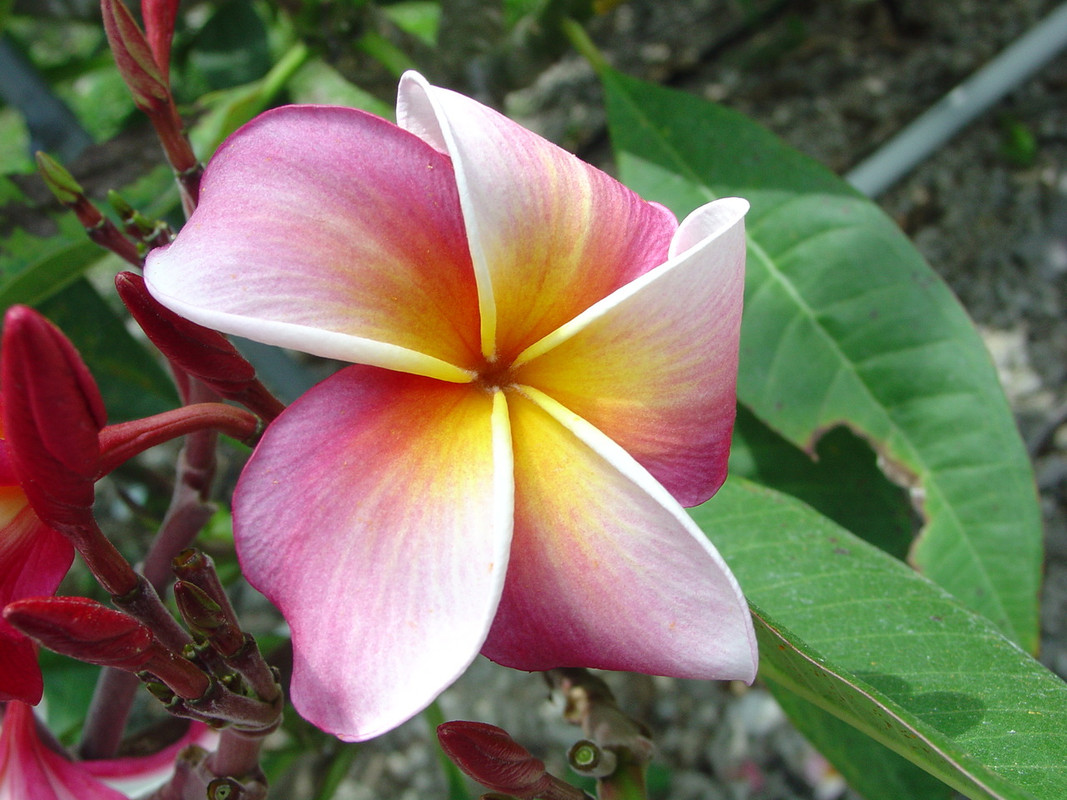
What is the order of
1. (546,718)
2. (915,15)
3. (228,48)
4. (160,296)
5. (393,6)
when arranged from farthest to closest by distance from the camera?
(915,15)
(393,6)
(546,718)
(228,48)
(160,296)

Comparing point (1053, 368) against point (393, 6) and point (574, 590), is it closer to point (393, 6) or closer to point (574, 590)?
point (393, 6)

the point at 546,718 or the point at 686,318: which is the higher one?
the point at 686,318

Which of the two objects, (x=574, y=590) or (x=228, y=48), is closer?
(x=574, y=590)

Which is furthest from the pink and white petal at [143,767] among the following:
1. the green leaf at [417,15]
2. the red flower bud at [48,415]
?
the green leaf at [417,15]

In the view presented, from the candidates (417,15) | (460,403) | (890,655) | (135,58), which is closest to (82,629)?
(460,403)

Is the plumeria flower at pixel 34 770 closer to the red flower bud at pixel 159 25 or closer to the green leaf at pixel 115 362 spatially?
the red flower bud at pixel 159 25

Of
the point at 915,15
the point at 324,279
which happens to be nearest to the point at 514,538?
the point at 324,279

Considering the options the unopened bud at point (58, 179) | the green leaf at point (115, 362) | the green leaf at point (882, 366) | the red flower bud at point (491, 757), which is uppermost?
the unopened bud at point (58, 179)
